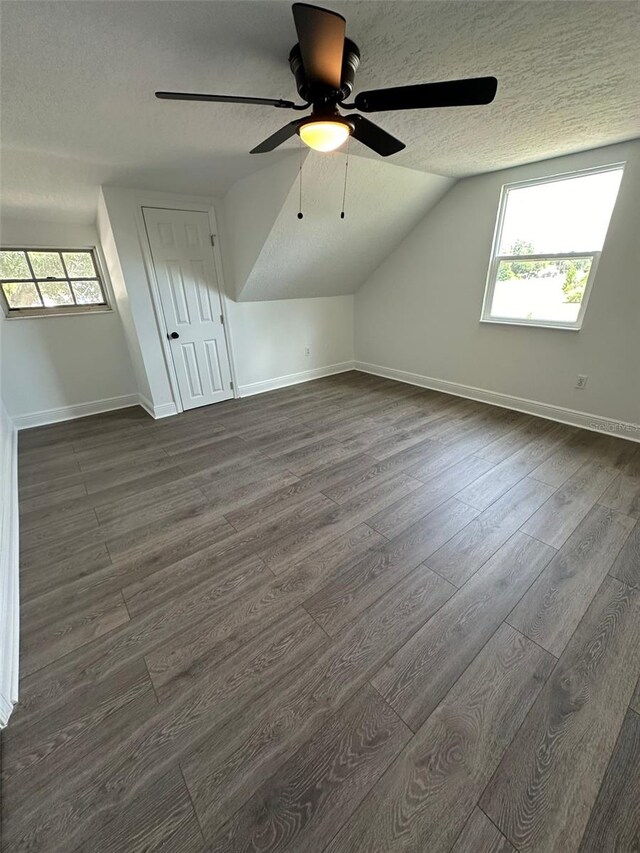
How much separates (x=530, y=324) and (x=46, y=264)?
5017 millimetres

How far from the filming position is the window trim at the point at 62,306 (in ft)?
11.3

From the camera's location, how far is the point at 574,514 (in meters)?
2.11

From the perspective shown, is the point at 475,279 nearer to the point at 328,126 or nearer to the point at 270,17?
the point at 328,126

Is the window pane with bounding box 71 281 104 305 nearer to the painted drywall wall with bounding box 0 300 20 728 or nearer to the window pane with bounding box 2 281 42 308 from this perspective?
the window pane with bounding box 2 281 42 308

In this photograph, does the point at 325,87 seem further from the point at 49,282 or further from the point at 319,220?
the point at 49,282

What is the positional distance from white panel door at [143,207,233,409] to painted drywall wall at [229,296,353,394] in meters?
0.25

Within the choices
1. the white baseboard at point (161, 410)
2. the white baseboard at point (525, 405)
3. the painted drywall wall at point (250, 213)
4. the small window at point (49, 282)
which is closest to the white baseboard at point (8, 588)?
the white baseboard at point (161, 410)

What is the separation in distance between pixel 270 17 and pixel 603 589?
9.12ft

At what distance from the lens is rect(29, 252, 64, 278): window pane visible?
3.54 m

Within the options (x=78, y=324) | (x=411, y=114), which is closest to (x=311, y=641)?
(x=411, y=114)

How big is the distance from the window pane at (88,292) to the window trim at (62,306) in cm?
4

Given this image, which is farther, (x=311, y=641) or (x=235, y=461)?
(x=235, y=461)

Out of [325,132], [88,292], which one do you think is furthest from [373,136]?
[88,292]

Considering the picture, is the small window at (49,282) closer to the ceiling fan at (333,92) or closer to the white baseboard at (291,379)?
the white baseboard at (291,379)
